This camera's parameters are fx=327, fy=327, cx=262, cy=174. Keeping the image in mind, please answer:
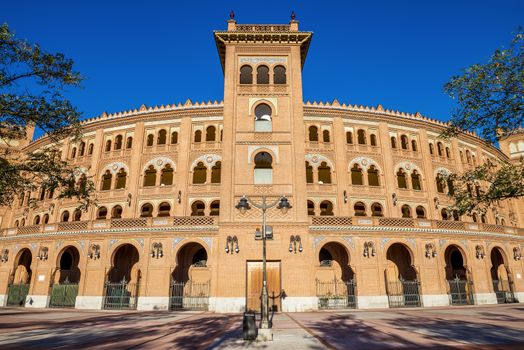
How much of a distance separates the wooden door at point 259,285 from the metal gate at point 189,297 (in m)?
4.92

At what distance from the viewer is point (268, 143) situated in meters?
21.8

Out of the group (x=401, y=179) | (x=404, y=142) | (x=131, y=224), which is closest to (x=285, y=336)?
(x=131, y=224)

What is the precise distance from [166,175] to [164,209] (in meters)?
3.11

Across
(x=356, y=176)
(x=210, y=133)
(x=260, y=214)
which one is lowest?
(x=260, y=214)

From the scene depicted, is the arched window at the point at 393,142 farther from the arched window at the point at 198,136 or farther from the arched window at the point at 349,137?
the arched window at the point at 198,136

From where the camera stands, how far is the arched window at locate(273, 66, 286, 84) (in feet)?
78.4

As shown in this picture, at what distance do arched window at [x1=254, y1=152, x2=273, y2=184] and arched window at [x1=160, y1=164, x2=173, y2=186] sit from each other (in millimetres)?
11484

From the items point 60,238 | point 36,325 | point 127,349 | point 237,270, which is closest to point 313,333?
point 127,349

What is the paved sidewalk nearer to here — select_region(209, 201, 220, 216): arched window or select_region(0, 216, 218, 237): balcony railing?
select_region(0, 216, 218, 237): balcony railing

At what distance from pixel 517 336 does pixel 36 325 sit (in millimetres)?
17905

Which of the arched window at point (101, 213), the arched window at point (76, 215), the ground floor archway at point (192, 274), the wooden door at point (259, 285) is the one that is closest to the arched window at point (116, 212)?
the arched window at point (101, 213)

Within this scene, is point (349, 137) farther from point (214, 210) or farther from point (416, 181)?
point (214, 210)

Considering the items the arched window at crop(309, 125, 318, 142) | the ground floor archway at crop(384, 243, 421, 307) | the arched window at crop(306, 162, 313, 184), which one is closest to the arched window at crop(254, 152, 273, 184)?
the arched window at crop(306, 162, 313, 184)

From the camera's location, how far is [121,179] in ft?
101
